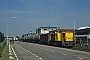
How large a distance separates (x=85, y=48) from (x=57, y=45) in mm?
14942

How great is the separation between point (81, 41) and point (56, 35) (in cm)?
675

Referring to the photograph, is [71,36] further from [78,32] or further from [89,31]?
[78,32]

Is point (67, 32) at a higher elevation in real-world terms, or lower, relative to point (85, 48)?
higher

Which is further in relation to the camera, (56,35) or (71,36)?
(56,35)

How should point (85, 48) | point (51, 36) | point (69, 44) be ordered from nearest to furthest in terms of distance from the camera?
point (85, 48) → point (69, 44) → point (51, 36)

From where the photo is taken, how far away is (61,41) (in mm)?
45812

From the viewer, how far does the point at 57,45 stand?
50.2 meters

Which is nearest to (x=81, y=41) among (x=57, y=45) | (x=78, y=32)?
(x=57, y=45)

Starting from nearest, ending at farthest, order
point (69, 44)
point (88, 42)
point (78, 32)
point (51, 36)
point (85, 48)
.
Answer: point (85, 48) < point (88, 42) < point (69, 44) < point (51, 36) < point (78, 32)

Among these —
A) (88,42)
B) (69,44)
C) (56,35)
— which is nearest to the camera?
(88,42)

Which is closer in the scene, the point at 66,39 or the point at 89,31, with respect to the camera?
the point at 66,39

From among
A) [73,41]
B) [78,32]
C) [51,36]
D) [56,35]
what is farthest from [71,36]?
[78,32]

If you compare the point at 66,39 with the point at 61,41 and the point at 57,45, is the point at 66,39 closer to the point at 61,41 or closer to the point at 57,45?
the point at 61,41

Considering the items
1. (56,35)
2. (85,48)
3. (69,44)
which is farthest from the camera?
(56,35)
